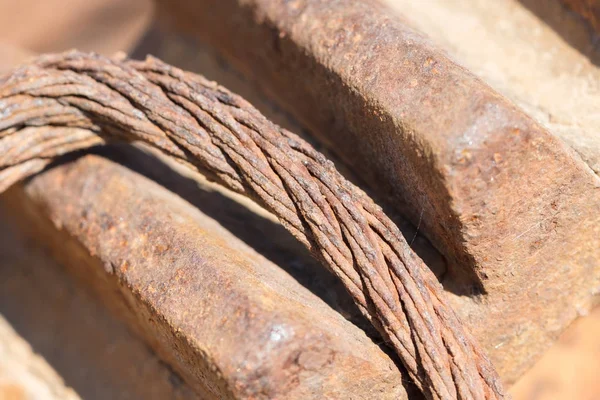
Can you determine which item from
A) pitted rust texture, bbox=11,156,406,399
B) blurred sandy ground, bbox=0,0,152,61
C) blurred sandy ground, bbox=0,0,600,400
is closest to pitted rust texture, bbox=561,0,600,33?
pitted rust texture, bbox=11,156,406,399

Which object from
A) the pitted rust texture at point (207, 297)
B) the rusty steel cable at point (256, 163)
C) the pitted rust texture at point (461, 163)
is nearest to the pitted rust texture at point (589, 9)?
the pitted rust texture at point (461, 163)

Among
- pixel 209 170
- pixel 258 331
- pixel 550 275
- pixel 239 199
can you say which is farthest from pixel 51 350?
pixel 550 275

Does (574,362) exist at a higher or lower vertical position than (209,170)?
higher

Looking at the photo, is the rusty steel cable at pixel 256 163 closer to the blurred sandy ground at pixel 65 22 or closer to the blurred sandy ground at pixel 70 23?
the blurred sandy ground at pixel 70 23

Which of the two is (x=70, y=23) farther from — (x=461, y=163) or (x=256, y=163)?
(x=461, y=163)

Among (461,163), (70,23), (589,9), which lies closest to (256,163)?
(461,163)

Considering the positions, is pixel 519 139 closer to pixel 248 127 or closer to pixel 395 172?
pixel 395 172

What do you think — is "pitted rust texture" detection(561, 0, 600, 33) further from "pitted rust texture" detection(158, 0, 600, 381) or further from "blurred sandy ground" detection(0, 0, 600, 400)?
"blurred sandy ground" detection(0, 0, 600, 400)
